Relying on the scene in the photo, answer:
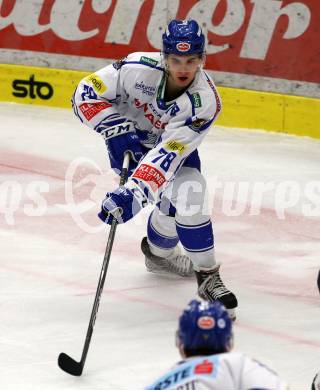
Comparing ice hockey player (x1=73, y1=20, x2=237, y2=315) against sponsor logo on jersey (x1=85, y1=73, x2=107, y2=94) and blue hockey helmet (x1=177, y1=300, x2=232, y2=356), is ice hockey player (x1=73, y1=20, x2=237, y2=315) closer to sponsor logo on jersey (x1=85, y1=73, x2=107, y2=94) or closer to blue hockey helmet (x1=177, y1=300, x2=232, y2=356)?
sponsor logo on jersey (x1=85, y1=73, x2=107, y2=94)

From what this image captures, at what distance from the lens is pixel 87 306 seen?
15.9 feet

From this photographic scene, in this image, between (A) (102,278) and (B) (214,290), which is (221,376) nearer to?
(A) (102,278)

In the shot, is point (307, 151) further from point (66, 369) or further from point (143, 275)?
point (66, 369)

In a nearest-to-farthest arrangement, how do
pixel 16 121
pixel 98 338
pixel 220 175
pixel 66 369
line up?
pixel 66 369, pixel 98 338, pixel 220 175, pixel 16 121

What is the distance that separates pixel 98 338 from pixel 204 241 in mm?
632

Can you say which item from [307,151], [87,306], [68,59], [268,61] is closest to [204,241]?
[87,306]

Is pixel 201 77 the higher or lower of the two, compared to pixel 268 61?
higher

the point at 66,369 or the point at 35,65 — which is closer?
the point at 66,369

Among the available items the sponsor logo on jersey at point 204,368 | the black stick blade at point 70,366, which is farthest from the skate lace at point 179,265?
the sponsor logo on jersey at point 204,368

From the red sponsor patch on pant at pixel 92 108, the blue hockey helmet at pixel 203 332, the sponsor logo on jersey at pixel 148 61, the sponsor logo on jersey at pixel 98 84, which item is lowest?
the red sponsor patch on pant at pixel 92 108

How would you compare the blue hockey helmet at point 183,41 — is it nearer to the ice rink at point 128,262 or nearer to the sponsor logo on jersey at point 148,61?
the sponsor logo on jersey at point 148,61

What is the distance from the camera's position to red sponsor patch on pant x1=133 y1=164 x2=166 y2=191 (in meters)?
4.55

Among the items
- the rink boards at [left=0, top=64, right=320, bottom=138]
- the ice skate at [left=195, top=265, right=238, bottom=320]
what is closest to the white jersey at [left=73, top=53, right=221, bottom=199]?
the ice skate at [left=195, top=265, right=238, bottom=320]

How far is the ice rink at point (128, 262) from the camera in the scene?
14.1ft
